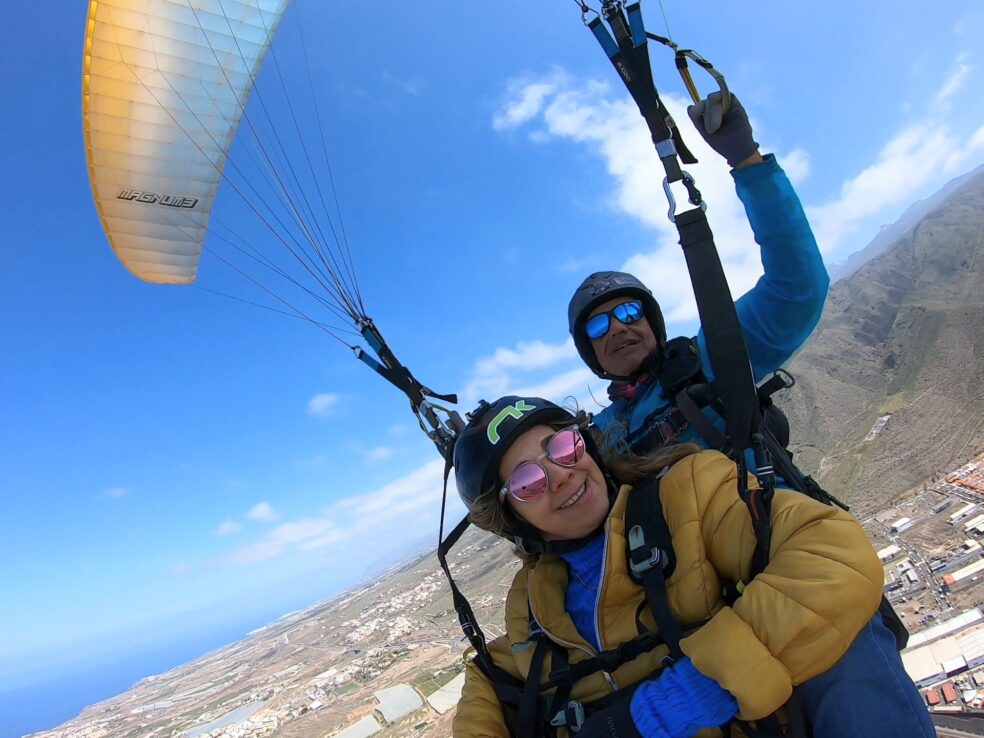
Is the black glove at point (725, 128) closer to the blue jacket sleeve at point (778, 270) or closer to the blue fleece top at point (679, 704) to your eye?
the blue jacket sleeve at point (778, 270)

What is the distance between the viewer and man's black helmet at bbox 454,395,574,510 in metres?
2.19

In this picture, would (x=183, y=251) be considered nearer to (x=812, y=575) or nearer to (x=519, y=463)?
(x=519, y=463)

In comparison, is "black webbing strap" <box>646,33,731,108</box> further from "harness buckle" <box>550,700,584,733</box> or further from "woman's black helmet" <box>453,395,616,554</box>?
"harness buckle" <box>550,700,584,733</box>

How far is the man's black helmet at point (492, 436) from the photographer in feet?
7.18

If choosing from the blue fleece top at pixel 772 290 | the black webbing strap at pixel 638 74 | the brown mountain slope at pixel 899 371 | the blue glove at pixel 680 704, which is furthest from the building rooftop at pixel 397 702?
the black webbing strap at pixel 638 74

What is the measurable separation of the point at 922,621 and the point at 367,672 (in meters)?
41.2

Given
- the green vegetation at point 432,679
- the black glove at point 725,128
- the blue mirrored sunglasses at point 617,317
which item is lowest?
the green vegetation at point 432,679

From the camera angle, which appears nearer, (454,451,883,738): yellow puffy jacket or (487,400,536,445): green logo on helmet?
(454,451,883,738): yellow puffy jacket

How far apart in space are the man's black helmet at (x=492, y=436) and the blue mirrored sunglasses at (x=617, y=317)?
1.04 m

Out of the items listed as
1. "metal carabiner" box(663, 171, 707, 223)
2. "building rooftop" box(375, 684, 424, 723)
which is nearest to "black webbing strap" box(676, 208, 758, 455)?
"metal carabiner" box(663, 171, 707, 223)

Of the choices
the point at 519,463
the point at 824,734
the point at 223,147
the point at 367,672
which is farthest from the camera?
the point at 367,672

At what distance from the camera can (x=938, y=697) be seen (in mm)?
12594

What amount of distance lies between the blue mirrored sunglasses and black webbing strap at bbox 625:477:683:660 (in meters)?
1.49

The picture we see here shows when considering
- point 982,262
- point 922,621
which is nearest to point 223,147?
point 922,621
